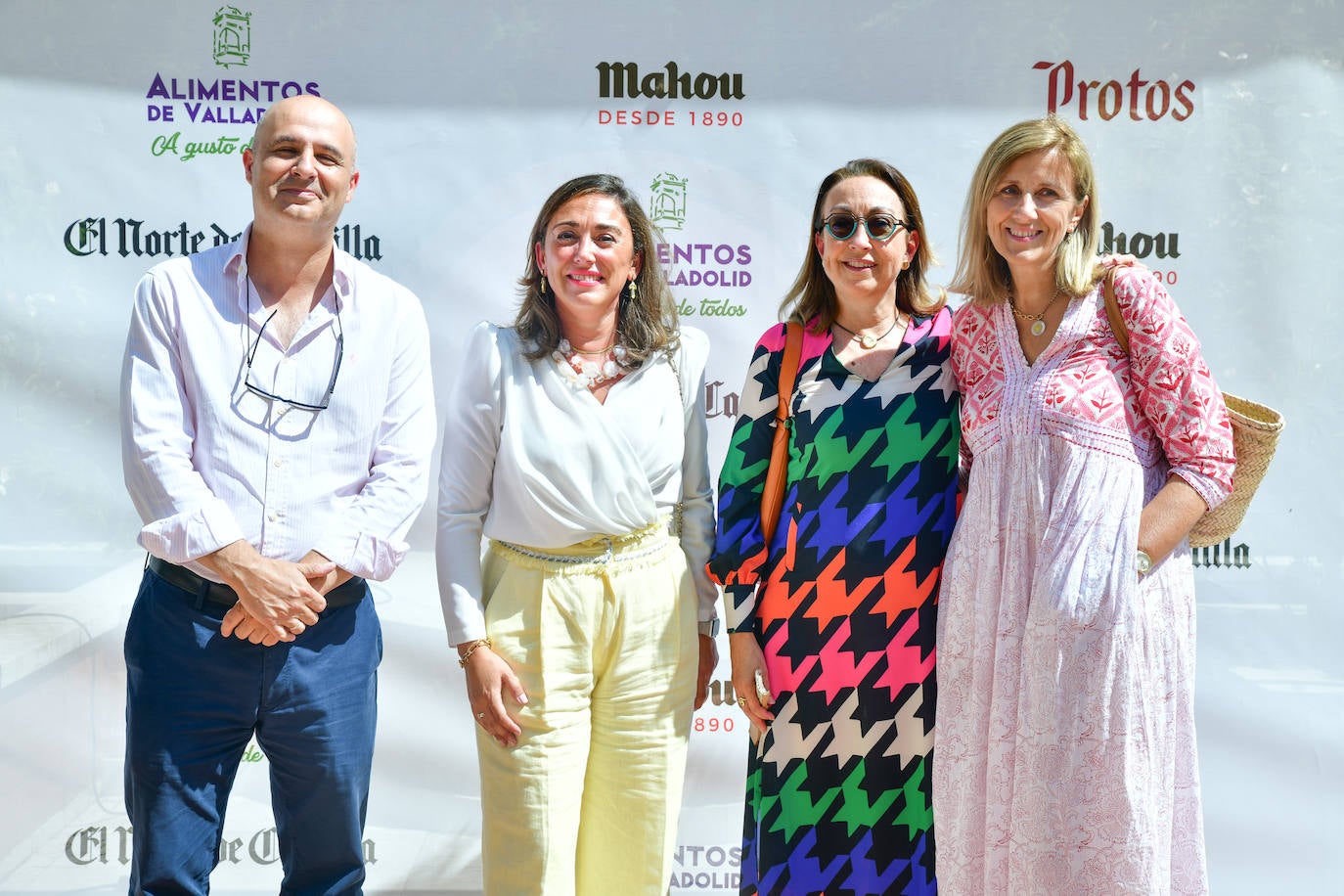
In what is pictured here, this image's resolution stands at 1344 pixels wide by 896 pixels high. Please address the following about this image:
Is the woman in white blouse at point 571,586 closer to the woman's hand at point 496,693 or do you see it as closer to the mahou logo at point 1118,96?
the woman's hand at point 496,693

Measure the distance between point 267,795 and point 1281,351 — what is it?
332 centimetres

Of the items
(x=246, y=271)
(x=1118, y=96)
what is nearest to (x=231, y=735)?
(x=246, y=271)

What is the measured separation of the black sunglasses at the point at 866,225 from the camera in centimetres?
254

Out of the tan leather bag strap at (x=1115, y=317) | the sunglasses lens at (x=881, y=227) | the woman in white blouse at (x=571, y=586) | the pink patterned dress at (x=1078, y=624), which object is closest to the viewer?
the pink patterned dress at (x=1078, y=624)

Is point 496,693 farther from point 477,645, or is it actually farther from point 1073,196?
point 1073,196

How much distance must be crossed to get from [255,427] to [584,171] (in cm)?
145

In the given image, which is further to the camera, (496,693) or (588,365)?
(588,365)

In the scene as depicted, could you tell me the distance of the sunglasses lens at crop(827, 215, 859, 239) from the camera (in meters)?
2.55

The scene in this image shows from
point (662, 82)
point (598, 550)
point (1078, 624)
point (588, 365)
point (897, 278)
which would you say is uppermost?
point (662, 82)

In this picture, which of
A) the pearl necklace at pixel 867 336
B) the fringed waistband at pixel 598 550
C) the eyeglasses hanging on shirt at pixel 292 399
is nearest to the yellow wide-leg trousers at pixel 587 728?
the fringed waistband at pixel 598 550

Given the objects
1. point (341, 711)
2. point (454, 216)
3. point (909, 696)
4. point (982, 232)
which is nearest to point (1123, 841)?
point (909, 696)

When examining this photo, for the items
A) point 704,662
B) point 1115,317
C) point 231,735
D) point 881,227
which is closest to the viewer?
point 1115,317

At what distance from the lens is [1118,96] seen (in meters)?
3.45

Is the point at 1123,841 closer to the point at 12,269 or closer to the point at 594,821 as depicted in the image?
the point at 594,821
